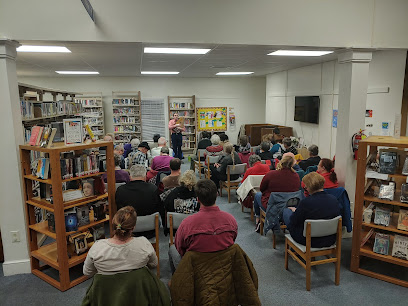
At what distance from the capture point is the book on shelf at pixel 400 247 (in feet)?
10.6

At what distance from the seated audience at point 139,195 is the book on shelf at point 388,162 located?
2.62m

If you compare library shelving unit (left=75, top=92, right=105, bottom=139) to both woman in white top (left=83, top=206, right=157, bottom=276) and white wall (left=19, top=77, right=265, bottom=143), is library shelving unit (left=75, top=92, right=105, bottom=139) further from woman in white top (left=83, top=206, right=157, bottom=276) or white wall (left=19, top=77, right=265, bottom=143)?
woman in white top (left=83, top=206, right=157, bottom=276)

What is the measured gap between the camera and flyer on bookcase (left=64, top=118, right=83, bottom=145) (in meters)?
3.25

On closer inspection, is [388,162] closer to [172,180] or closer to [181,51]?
[172,180]

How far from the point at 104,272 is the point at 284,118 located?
8.45 meters

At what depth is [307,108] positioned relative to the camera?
7965 millimetres

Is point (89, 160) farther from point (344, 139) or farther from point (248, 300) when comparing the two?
point (344, 139)

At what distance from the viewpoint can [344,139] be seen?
4227 mm

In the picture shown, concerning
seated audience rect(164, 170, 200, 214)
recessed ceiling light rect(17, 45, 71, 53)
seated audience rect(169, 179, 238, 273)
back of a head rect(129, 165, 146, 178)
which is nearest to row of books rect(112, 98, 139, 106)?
recessed ceiling light rect(17, 45, 71, 53)

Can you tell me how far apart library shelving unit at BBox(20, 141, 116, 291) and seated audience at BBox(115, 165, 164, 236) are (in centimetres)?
24

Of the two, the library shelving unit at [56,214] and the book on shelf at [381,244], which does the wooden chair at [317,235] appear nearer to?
the book on shelf at [381,244]

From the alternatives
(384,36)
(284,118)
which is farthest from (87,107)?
(384,36)

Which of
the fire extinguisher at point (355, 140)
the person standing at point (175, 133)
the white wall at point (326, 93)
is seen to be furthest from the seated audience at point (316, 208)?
the person standing at point (175, 133)

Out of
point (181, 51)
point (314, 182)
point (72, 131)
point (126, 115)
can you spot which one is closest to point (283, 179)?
point (314, 182)
